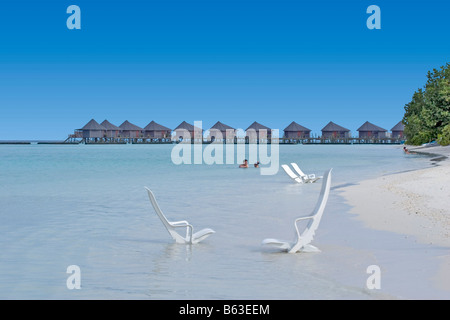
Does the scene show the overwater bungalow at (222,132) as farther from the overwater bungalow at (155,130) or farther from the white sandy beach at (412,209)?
the white sandy beach at (412,209)

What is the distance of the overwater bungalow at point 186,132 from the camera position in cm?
11600

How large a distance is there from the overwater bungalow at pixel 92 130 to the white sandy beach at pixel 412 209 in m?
112

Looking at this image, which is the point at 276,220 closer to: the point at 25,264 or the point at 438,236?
the point at 438,236

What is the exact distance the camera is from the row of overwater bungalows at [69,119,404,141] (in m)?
113

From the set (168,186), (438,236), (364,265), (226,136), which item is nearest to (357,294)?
(364,265)

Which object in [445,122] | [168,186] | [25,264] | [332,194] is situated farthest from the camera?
[445,122]

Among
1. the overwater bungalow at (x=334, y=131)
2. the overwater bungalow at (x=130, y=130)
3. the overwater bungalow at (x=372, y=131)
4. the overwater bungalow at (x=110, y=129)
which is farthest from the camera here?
the overwater bungalow at (x=130, y=130)

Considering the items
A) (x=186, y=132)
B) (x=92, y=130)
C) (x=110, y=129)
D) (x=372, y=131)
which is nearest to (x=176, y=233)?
(x=372, y=131)

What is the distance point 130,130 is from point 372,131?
58.8 meters

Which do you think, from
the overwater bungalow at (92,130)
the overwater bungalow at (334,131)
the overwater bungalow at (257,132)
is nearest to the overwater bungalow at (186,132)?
the overwater bungalow at (257,132)

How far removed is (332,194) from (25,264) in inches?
336

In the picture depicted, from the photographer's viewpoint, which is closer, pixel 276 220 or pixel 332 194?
pixel 276 220

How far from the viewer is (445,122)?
3991 centimetres

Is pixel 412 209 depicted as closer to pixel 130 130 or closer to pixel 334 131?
pixel 334 131
